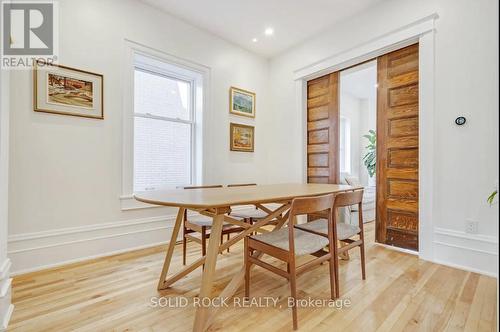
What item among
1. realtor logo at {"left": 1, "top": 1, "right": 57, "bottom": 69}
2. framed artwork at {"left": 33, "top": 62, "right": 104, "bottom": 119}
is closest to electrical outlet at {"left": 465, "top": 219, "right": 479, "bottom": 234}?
framed artwork at {"left": 33, "top": 62, "right": 104, "bottom": 119}

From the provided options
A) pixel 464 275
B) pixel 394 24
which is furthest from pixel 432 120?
pixel 464 275

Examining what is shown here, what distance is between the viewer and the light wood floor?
1496 mm

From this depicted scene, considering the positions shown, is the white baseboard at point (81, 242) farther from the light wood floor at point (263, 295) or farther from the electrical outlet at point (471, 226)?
the electrical outlet at point (471, 226)

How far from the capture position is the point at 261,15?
318cm

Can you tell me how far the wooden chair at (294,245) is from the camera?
1475 mm

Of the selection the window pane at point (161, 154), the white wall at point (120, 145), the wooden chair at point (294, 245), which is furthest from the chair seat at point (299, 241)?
the window pane at point (161, 154)

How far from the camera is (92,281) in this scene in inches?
80.5

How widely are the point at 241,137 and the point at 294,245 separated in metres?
2.62

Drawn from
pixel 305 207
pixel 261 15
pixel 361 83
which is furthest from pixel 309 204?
pixel 361 83

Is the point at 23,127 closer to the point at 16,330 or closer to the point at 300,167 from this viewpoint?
the point at 16,330

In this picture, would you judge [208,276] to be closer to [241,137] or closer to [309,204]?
[309,204]

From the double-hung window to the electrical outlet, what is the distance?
3.15 meters

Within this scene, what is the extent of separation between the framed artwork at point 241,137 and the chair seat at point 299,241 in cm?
227

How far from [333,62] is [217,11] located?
1681 millimetres
